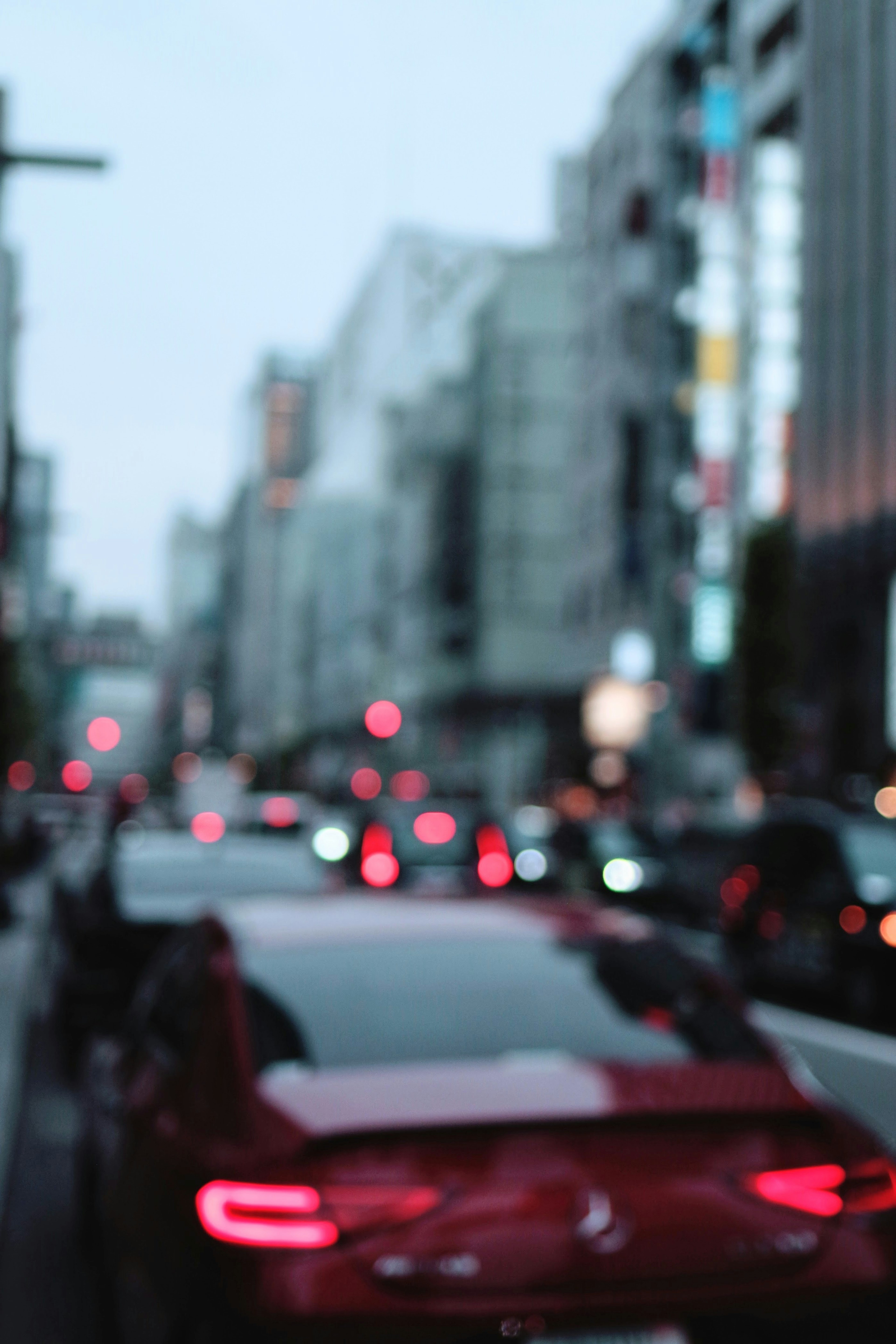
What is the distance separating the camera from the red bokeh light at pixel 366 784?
137 feet

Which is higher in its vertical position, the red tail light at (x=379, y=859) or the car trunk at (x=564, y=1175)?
the car trunk at (x=564, y=1175)

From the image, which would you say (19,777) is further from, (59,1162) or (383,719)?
(59,1162)

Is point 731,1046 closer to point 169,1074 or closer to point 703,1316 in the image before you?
point 703,1316

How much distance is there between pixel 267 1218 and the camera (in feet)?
11.9

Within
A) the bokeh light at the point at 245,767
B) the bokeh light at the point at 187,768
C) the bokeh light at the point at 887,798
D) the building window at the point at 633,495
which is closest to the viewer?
the bokeh light at the point at 887,798

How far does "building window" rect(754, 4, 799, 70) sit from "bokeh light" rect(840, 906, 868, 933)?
44125mm

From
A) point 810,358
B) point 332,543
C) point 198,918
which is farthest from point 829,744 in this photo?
point 332,543

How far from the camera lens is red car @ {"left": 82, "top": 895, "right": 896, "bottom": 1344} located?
137 inches

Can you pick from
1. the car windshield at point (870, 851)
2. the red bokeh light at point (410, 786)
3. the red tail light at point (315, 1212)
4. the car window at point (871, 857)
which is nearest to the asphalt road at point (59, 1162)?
the red tail light at point (315, 1212)

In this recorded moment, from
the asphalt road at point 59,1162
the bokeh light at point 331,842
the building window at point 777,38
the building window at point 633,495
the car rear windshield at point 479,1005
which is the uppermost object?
the building window at point 777,38

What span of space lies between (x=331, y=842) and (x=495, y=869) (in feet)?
28.4

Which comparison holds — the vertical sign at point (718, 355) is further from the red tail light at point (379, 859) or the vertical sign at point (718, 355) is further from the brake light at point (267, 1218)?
the brake light at point (267, 1218)

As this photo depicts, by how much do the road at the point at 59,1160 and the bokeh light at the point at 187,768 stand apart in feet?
154

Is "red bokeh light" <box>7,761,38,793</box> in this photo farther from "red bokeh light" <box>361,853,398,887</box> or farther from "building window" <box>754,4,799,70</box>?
"red bokeh light" <box>361,853,398,887</box>
